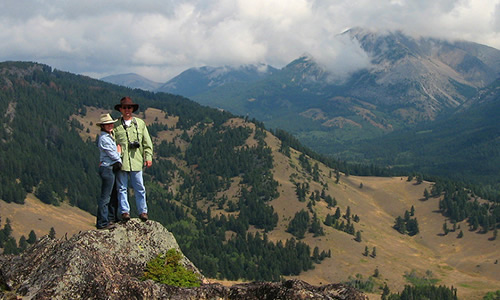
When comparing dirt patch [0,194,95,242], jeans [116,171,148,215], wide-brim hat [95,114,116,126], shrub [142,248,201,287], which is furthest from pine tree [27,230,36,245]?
shrub [142,248,201,287]

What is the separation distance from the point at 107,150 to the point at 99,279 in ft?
18.7

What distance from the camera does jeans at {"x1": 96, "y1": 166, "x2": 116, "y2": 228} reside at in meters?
18.0

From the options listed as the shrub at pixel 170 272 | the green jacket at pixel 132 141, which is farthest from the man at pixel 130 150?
the shrub at pixel 170 272

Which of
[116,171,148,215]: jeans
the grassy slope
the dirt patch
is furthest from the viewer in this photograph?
the grassy slope

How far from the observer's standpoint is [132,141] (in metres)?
18.9

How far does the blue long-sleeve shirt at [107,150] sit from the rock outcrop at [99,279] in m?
2.93

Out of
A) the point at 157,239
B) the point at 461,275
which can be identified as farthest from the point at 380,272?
the point at 157,239

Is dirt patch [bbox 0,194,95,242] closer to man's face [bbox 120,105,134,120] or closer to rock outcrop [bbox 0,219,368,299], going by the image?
man's face [bbox 120,105,134,120]

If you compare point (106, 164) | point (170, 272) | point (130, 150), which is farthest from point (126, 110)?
point (170, 272)

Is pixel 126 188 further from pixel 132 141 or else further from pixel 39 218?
pixel 39 218

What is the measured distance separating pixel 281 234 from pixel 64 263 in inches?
7289

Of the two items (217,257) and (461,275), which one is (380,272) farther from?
(217,257)

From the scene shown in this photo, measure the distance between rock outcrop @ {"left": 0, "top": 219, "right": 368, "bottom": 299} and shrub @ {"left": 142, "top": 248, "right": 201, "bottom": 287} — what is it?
0.52m

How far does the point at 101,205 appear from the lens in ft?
59.0
